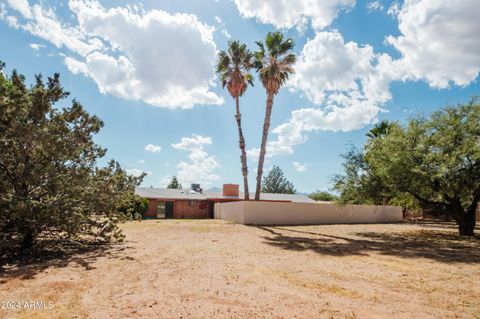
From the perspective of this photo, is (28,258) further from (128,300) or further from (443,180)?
(443,180)

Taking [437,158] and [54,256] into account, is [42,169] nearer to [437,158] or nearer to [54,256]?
[54,256]

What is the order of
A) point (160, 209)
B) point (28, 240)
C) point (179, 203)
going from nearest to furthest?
point (28, 240), point (160, 209), point (179, 203)

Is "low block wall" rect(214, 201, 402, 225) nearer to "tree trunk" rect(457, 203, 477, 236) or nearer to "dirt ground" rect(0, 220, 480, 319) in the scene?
"tree trunk" rect(457, 203, 477, 236)

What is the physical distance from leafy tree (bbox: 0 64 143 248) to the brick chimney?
27491 millimetres

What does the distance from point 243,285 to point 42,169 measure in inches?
281

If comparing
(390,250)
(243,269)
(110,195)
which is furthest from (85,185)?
(390,250)

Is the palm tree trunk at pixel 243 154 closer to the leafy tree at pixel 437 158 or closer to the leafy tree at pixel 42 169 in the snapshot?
the leafy tree at pixel 437 158

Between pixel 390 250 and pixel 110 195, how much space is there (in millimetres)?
10539

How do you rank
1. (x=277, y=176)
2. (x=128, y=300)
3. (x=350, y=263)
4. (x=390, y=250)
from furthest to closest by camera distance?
(x=277, y=176) < (x=390, y=250) < (x=350, y=263) < (x=128, y=300)

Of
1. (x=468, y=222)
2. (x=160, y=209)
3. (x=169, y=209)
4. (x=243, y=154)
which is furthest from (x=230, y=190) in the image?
(x=468, y=222)

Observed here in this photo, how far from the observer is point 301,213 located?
26.6 m

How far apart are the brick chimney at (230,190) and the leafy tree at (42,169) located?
2749 cm

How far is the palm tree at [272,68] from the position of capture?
976 inches

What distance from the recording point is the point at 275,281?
665cm
